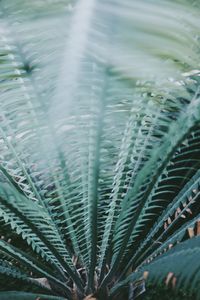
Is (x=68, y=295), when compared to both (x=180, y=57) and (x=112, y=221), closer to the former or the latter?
(x=112, y=221)

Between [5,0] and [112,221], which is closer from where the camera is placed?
[5,0]

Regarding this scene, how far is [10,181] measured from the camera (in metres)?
1.91

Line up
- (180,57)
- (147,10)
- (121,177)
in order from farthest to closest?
1. (121,177)
2. (180,57)
3. (147,10)

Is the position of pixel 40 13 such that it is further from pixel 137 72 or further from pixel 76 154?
pixel 76 154

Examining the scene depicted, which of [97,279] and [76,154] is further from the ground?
[76,154]

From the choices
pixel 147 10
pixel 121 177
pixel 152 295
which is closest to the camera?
pixel 147 10

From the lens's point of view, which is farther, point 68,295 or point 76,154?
point 68,295

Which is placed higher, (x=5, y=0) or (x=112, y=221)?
(x=5, y=0)

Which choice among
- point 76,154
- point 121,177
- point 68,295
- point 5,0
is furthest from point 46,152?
point 68,295

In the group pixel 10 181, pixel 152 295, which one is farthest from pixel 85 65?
pixel 152 295

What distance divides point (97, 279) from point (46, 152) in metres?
0.74

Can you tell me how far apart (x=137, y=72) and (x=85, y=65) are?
6.3 inches

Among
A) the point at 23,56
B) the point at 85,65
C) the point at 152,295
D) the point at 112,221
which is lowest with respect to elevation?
the point at 152,295

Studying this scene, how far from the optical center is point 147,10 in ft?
2.69
